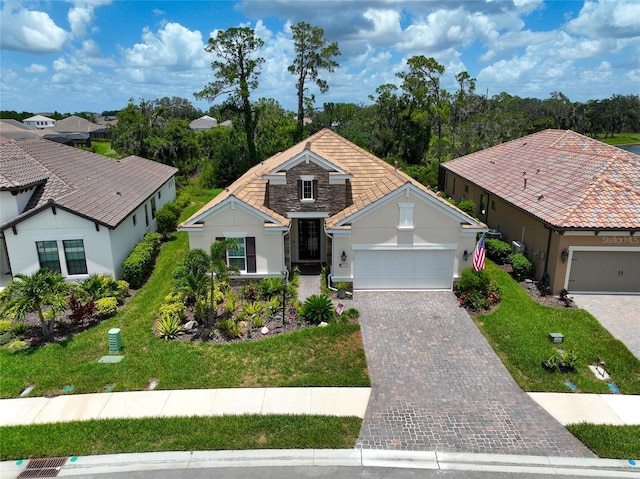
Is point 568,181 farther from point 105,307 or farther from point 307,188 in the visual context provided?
point 105,307

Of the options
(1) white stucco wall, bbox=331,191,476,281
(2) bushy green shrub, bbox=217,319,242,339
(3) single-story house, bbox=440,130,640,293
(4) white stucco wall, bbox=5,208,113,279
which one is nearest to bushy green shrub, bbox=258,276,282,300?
(1) white stucco wall, bbox=331,191,476,281

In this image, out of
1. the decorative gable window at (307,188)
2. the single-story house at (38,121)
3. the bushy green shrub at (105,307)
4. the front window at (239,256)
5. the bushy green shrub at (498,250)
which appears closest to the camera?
the bushy green shrub at (105,307)

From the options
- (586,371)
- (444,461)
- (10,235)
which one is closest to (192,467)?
(444,461)

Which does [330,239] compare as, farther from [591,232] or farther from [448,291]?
[591,232]

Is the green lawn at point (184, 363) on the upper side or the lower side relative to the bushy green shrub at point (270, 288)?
lower

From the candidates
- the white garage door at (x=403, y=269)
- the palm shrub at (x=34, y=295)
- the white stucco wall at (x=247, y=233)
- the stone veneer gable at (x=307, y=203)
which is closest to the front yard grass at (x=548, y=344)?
the white garage door at (x=403, y=269)

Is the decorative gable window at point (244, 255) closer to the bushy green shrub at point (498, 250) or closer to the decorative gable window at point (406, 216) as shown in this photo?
the decorative gable window at point (406, 216)
